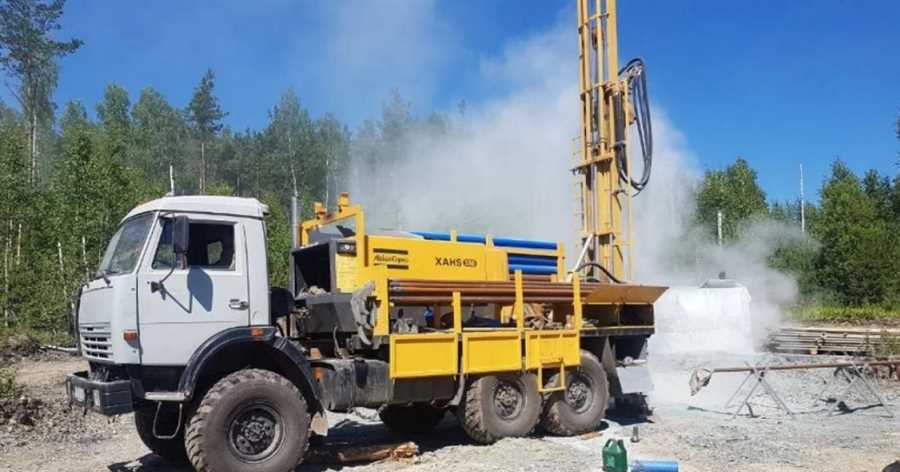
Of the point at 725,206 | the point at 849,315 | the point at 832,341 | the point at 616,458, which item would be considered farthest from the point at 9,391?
the point at 725,206

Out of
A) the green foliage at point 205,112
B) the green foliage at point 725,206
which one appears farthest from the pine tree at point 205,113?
the green foliage at point 725,206

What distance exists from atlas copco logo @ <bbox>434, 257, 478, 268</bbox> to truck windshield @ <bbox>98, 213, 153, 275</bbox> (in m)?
3.70

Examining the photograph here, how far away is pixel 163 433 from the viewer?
8.46 meters

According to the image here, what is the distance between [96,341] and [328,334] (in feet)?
8.96

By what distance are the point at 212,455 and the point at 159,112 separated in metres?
56.2

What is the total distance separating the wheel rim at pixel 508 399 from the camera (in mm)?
9828

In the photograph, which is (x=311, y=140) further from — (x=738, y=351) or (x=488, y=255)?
(x=488, y=255)

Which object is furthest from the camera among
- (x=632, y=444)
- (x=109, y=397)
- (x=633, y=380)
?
(x=633, y=380)

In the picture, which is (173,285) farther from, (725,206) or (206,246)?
(725,206)

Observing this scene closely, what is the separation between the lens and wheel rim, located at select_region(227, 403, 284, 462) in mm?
7602

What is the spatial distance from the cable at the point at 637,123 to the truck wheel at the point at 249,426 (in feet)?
28.1

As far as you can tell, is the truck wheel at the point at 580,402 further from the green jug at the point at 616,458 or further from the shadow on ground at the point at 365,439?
the green jug at the point at 616,458

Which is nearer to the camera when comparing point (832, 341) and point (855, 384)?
point (855, 384)

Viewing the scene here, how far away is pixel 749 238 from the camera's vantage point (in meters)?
41.4
